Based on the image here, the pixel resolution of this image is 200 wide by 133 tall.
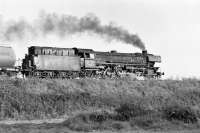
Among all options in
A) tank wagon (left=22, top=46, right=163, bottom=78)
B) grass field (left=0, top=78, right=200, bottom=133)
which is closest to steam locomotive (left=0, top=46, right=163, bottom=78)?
tank wagon (left=22, top=46, right=163, bottom=78)

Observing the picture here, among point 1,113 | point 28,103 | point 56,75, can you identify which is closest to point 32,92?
point 28,103

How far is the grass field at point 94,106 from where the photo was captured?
2438 centimetres

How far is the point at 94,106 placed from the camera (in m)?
31.9

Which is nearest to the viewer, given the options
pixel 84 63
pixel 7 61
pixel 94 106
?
pixel 94 106

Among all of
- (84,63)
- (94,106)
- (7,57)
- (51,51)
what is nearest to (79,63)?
(84,63)

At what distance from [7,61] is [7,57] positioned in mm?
398

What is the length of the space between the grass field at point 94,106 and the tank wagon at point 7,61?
494 centimetres

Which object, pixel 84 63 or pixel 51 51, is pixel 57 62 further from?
pixel 84 63

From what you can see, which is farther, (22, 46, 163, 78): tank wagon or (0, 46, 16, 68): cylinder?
(22, 46, 163, 78): tank wagon

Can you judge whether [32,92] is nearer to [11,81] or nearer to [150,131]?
[11,81]

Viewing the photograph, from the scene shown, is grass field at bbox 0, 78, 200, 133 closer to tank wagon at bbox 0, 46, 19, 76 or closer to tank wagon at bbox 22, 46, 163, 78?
tank wagon at bbox 0, 46, 19, 76

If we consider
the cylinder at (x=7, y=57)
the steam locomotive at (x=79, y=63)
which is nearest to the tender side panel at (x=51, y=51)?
the steam locomotive at (x=79, y=63)

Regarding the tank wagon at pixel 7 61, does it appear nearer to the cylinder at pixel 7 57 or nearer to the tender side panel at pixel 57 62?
the cylinder at pixel 7 57

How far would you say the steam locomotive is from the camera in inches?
1510
